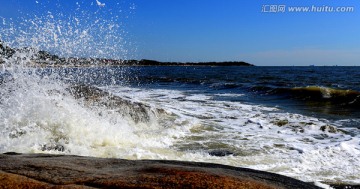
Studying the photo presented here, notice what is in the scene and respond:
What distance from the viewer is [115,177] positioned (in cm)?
238

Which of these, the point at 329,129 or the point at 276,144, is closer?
the point at 276,144

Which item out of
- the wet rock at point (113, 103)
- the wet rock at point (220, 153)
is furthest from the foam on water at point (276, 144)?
the wet rock at point (113, 103)

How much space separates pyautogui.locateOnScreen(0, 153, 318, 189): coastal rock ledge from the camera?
2199 mm

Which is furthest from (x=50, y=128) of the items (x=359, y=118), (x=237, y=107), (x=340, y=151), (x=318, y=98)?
(x=318, y=98)

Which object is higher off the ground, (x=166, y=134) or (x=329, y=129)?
(x=166, y=134)

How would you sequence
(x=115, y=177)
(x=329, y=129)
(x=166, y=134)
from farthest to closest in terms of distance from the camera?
(x=329, y=129), (x=166, y=134), (x=115, y=177)

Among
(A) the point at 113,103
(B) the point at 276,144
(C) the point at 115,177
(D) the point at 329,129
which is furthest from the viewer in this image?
(A) the point at 113,103

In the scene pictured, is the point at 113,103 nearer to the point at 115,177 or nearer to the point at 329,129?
the point at 329,129

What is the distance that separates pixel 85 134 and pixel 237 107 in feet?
25.0

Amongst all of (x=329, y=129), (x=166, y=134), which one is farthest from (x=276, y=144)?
(x=329, y=129)

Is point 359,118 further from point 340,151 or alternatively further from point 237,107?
point 340,151

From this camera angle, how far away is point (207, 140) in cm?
712

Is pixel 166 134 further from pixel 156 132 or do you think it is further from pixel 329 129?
Answer: pixel 329 129

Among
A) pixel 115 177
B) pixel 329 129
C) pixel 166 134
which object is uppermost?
pixel 115 177
